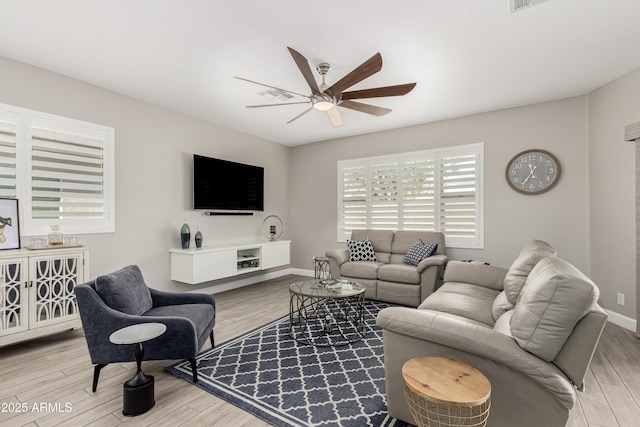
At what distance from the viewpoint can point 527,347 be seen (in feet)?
4.94

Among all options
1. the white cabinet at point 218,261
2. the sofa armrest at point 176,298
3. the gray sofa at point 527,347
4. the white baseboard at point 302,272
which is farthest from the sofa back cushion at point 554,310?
the white baseboard at point 302,272

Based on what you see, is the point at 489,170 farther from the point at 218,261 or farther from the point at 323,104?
the point at 218,261

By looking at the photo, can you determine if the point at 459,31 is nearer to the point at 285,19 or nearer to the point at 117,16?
the point at 285,19

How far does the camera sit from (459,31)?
2580 millimetres

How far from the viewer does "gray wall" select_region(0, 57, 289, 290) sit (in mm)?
3281

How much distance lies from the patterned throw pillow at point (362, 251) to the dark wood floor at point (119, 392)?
2343 mm

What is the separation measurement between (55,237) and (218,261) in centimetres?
189

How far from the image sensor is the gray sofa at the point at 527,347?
4.66 ft

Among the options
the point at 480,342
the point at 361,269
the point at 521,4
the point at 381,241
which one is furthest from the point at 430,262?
the point at 521,4

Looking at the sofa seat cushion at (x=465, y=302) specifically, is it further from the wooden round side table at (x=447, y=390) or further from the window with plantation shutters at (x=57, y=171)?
the window with plantation shutters at (x=57, y=171)

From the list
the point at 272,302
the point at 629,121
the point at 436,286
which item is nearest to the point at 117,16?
the point at 272,302

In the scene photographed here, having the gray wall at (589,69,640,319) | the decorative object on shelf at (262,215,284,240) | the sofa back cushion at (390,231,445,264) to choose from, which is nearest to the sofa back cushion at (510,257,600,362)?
the gray wall at (589,69,640,319)

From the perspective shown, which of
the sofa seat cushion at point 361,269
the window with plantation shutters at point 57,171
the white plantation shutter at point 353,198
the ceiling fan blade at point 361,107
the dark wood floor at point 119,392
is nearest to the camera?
the dark wood floor at point 119,392

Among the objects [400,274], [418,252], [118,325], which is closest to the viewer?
[118,325]
